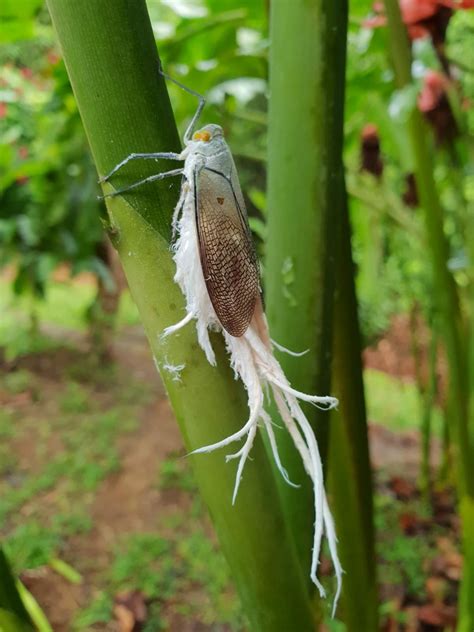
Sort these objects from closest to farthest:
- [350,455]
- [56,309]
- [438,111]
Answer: [350,455], [438,111], [56,309]

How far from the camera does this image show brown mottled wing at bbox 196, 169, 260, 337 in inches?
11.3

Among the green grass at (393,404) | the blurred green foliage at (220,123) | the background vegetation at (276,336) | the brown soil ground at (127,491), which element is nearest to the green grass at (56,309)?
the background vegetation at (276,336)

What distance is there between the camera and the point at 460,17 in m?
1.31

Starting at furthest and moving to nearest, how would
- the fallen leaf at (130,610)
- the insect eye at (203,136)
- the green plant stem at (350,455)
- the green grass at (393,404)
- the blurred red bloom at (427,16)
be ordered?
the green grass at (393,404)
the fallen leaf at (130,610)
the blurred red bloom at (427,16)
the green plant stem at (350,455)
the insect eye at (203,136)

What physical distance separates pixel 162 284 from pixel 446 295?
0.48m

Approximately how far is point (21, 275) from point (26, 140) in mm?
467

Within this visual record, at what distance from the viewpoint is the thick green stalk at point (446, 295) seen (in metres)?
0.53

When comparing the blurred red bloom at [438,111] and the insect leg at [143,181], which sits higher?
the insect leg at [143,181]

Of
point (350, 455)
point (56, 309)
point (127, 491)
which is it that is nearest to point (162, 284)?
point (350, 455)

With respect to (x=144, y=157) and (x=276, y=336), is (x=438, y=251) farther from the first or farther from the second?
(x=144, y=157)

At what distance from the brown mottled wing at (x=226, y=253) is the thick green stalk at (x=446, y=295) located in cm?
34

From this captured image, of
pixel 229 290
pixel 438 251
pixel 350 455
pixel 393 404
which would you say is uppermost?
pixel 229 290

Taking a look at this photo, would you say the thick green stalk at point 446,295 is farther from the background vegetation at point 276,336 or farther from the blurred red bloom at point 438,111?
the blurred red bloom at point 438,111

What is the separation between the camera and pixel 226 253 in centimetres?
31
